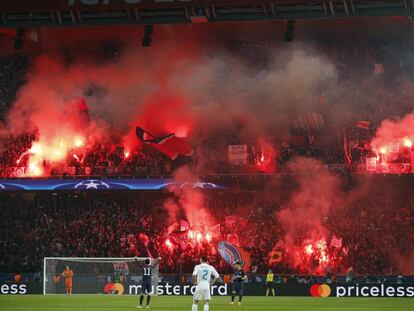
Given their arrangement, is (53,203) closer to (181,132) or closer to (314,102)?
(181,132)

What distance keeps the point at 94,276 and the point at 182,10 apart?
46.1 ft

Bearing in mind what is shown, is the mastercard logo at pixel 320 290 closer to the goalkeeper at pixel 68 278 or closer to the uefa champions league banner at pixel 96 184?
the uefa champions league banner at pixel 96 184

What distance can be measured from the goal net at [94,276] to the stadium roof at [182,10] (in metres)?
12.2

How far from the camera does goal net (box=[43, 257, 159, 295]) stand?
38719mm

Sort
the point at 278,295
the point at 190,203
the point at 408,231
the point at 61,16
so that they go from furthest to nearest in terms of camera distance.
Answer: the point at 190,203 < the point at 408,231 < the point at 278,295 < the point at 61,16

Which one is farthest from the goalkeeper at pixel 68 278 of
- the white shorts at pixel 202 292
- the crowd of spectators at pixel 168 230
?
the white shorts at pixel 202 292

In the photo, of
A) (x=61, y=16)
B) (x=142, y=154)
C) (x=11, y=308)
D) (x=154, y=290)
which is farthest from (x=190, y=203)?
(x=11, y=308)

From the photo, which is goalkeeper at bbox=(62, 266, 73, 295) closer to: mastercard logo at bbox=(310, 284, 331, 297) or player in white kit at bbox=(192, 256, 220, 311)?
mastercard logo at bbox=(310, 284, 331, 297)

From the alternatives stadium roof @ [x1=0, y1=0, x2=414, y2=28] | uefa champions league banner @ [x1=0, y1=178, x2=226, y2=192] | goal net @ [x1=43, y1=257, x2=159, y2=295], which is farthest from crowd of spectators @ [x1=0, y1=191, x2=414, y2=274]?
stadium roof @ [x1=0, y1=0, x2=414, y2=28]

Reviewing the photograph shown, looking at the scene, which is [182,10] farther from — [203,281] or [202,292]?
[202,292]

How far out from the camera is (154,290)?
1496 inches

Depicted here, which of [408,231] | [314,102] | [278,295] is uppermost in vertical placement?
[314,102]

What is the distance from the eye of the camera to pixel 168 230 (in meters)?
46.8

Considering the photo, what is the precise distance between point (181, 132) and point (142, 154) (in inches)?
105
